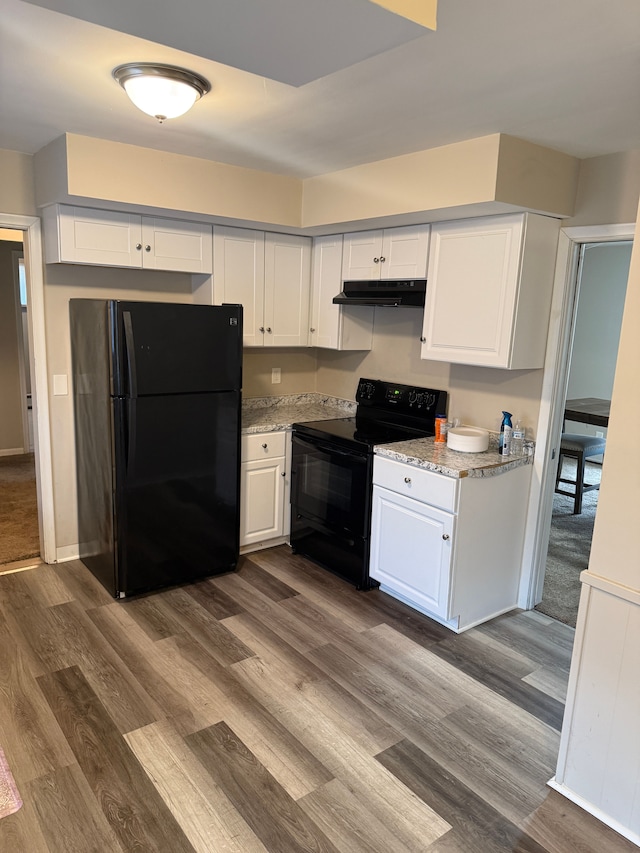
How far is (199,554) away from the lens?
3486 mm

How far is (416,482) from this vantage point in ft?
10.1

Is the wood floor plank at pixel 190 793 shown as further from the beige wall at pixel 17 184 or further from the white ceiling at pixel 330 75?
the beige wall at pixel 17 184

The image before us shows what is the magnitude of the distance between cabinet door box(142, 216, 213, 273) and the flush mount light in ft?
4.11

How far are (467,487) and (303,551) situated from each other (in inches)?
56.1

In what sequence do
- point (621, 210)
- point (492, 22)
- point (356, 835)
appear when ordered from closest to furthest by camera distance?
point (492, 22) → point (356, 835) → point (621, 210)

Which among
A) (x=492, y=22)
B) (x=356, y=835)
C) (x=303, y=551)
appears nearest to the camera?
(x=492, y=22)

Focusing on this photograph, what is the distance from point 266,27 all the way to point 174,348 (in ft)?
6.47

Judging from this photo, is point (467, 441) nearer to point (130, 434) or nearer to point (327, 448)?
point (327, 448)

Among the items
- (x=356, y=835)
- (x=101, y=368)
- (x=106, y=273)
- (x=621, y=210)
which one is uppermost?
(x=621, y=210)

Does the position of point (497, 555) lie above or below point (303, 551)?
above

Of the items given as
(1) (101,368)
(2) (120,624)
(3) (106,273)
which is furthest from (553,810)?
(3) (106,273)

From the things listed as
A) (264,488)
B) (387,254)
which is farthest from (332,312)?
(264,488)

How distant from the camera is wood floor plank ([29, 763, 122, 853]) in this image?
5.98 ft

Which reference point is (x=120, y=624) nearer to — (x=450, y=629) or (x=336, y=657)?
(x=336, y=657)
